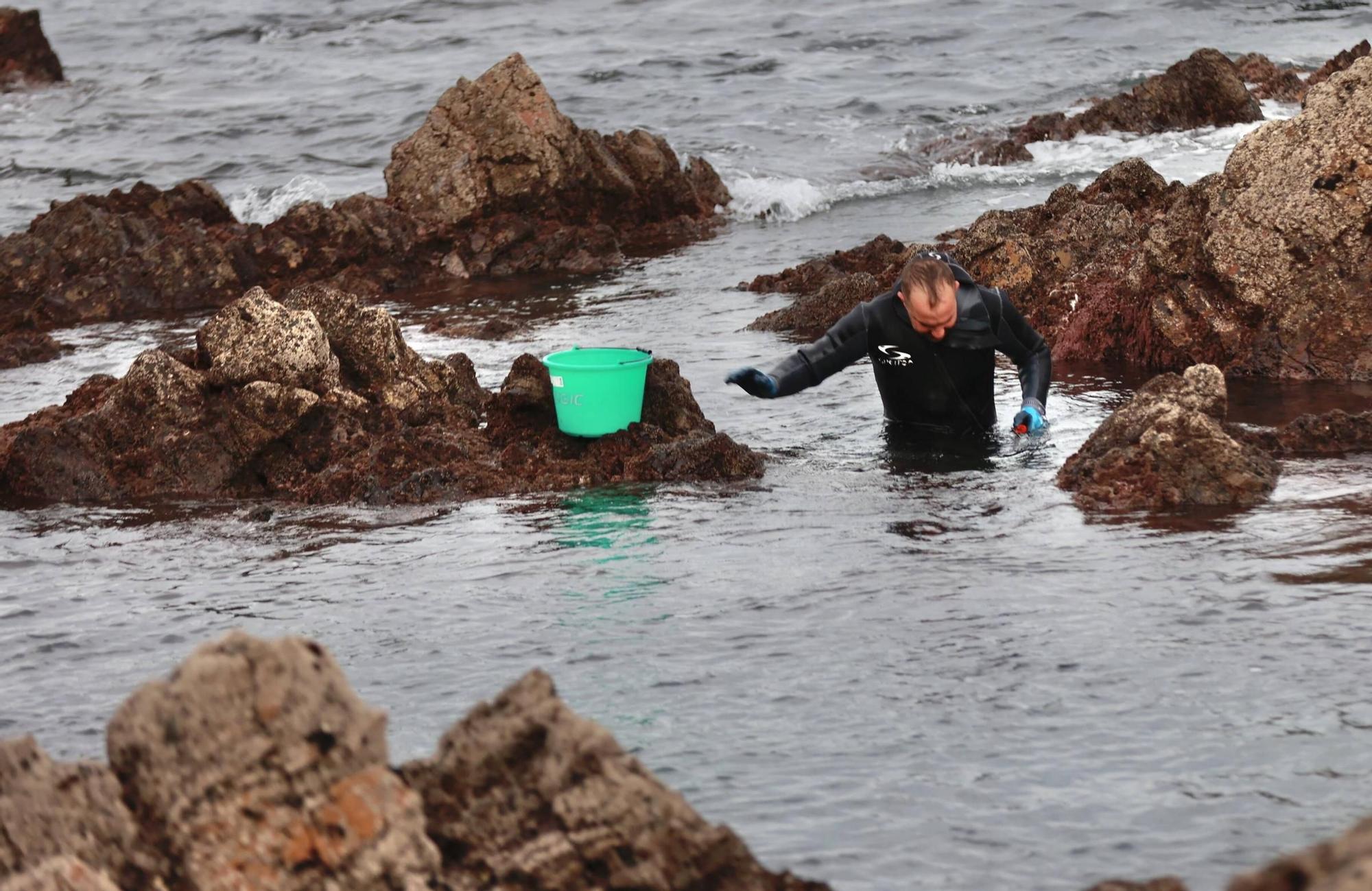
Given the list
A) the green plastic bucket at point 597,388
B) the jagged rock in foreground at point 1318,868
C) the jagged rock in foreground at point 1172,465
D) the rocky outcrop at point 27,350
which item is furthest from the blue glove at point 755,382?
the rocky outcrop at point 27,350

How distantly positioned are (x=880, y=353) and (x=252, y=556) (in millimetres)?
3556

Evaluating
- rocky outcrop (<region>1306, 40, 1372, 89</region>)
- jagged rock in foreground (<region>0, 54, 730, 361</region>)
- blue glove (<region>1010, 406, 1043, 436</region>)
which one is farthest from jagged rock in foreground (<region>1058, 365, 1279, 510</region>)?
rocky outcrop (<region>1306, 40, 1372, 89</region>)

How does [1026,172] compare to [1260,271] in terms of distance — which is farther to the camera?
[1026,172]

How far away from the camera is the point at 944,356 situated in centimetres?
849

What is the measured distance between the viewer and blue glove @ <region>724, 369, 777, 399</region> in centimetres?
814

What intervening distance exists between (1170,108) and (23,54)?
21611mm

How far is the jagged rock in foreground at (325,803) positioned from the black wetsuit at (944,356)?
5417mm

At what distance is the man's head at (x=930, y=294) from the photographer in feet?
26.5

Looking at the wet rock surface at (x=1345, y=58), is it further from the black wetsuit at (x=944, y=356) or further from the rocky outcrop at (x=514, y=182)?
the black wetsuit at (x=944, y=356)

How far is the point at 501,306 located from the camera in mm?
14492

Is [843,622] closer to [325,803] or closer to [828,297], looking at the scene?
[325,803]

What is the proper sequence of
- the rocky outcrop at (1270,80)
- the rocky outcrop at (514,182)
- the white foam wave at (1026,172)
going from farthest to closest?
the rocky outcrop at (1270,80) < the white foam wave at (1026,172) < the rocky outcrop at (514,182)

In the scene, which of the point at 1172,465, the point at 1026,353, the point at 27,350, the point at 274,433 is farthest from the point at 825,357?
the point at 27,350

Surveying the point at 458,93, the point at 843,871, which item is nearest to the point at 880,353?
the point at 843,871
